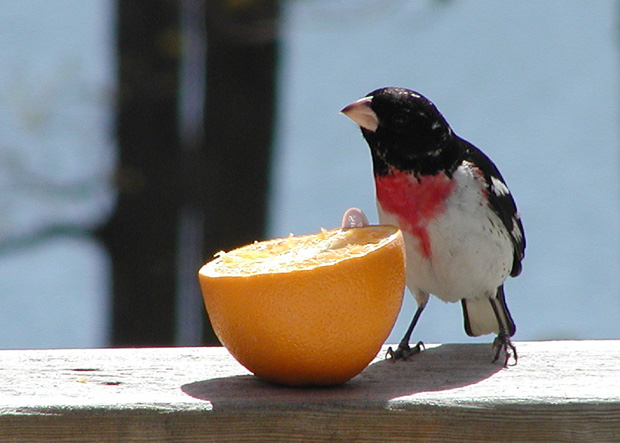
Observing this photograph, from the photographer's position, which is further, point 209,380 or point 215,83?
point 215,83

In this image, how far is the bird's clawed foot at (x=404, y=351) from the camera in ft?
6.33

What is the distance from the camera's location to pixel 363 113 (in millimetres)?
2027

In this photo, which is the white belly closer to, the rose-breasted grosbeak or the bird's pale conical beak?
the rose-breasted grosbeak

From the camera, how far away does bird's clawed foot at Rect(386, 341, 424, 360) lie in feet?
→ 6.33

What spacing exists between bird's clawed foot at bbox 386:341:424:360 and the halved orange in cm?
35

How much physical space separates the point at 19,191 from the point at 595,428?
296 cm

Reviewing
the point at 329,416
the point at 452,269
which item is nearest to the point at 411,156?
the point at 452,269

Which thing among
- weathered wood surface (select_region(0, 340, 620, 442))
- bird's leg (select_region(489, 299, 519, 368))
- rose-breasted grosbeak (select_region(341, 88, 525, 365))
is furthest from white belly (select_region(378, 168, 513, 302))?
weathered wood surface (select_region(0, 340, 620, 442))

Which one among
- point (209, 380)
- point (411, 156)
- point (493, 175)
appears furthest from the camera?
point (493, 175)

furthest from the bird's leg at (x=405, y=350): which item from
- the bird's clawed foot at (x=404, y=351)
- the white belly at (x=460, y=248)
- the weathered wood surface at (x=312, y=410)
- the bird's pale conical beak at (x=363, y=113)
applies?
the bird's pale conical beak at (x=363, y=113)

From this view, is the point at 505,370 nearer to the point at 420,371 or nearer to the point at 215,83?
the point at 420,371

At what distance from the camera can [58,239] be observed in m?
4.08

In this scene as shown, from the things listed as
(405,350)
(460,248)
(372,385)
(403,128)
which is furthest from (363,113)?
(372,385)

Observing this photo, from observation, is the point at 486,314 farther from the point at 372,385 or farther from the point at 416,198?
the point at 372,385
